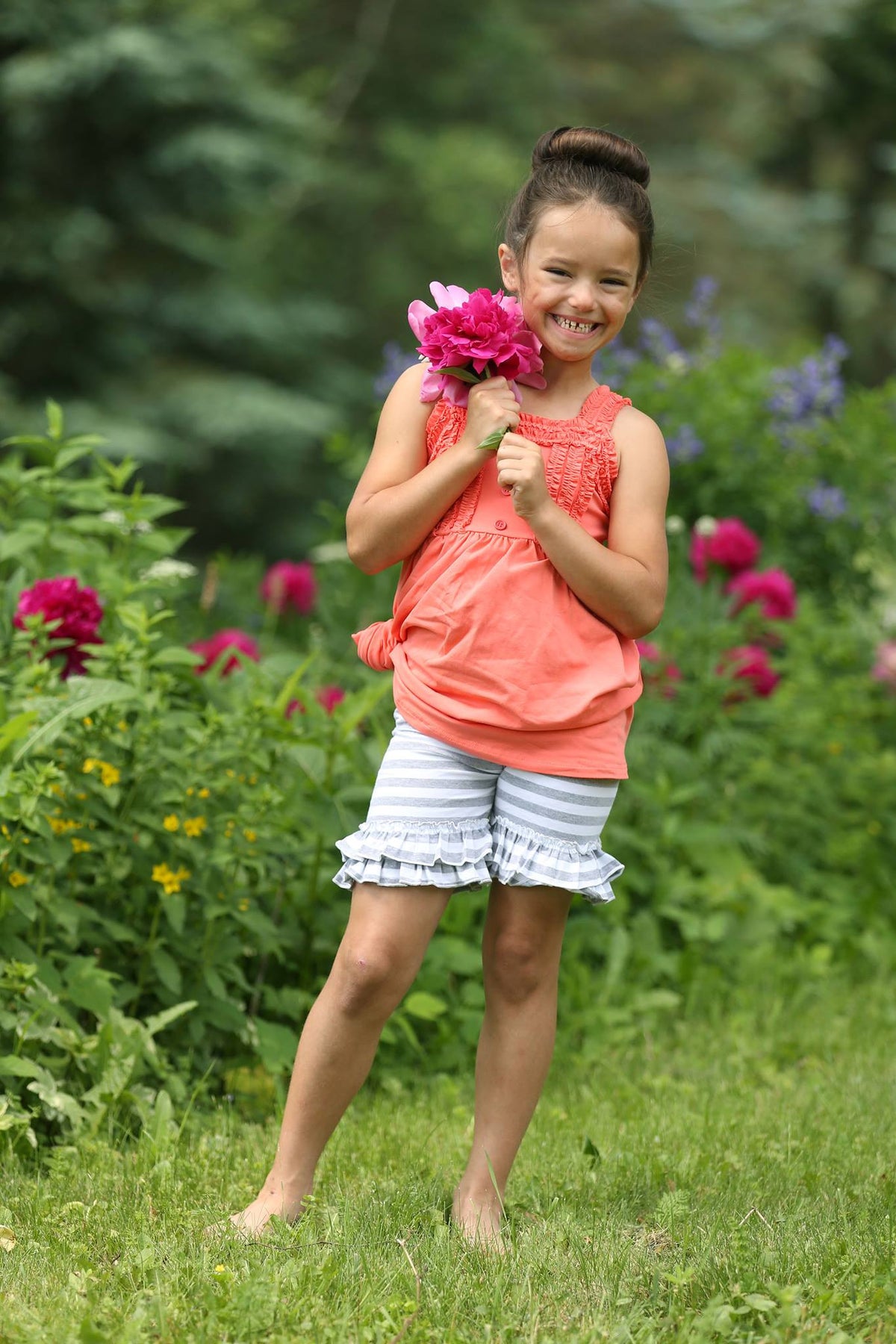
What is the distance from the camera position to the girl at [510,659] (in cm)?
249

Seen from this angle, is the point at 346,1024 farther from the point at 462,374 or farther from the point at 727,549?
the point at 727,549

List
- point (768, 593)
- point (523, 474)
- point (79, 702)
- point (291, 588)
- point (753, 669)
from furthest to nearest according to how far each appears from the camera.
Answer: point (291, 588), point (768, 593), point (753, 669), point (79, 702), point (523, 474)

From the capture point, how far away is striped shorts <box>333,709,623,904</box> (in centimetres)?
248

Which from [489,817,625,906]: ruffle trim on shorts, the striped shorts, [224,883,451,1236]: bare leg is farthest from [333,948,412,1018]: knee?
[489,817,625,906]: ruffle trim on shorts

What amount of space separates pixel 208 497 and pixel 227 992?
10.1 metres

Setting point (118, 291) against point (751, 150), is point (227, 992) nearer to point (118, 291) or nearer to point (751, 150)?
point (118, 291)

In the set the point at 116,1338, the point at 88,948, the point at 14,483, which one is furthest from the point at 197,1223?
the point at 14,483

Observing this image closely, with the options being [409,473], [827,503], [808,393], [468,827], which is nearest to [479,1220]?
[468,827]

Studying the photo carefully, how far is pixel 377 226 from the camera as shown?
57.5 ft

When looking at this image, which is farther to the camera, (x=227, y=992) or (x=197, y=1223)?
(x=227, y=992)

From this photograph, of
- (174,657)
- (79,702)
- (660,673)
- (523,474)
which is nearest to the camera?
(523,474)

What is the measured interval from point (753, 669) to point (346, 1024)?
9.16 feet

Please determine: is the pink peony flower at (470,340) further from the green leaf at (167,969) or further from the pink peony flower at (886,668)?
the pink peony flower at (886,668)

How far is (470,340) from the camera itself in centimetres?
250
